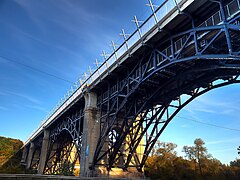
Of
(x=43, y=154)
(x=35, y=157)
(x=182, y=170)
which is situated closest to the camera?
(x=182, y=170)

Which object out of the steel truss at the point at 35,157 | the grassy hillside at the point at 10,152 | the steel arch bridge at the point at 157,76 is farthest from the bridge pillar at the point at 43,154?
the grassy hillside at the point at 10,152

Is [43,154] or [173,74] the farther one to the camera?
[43,154]

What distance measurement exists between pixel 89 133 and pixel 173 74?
13.2 m

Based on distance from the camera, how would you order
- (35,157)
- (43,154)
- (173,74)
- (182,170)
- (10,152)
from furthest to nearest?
1. (10,152)
2. (35,157)
3. (43,154)
4. (182,170)
5. (173,74)

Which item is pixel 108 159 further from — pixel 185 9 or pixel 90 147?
pixel 185 9

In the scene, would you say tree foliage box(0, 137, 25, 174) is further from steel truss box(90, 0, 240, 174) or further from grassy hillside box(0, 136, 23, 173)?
steel truss box(90, 0, 240, 174)

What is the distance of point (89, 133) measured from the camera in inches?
1056

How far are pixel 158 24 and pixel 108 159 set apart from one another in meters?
17.0

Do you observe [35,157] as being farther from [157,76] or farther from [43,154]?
[157,76]

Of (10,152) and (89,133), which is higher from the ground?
(10,152)

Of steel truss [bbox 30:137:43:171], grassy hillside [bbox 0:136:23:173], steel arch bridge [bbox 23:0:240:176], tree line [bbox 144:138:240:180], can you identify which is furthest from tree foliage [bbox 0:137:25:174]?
steel arch bridge [bbox 23:0:240:176]

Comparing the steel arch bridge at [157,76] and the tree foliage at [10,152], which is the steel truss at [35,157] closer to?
the tree foliage at [10,152]

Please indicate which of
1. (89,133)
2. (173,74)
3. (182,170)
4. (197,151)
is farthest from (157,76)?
(197,151)

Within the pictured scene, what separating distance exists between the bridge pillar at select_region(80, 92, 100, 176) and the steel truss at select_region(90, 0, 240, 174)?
819 mm
